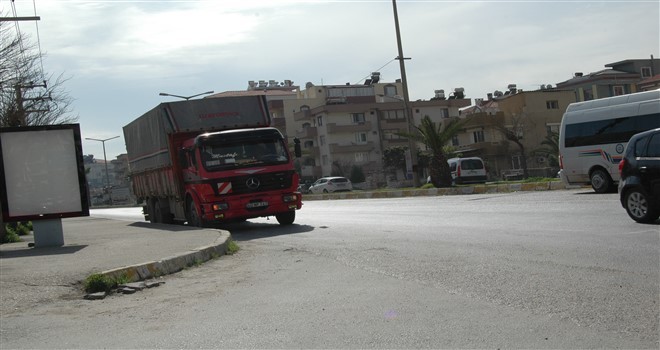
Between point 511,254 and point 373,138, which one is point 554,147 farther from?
point 511,254

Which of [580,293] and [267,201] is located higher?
[267,201]

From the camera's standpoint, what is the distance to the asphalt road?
5664 mm

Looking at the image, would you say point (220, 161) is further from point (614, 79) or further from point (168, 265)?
point (614, 79)

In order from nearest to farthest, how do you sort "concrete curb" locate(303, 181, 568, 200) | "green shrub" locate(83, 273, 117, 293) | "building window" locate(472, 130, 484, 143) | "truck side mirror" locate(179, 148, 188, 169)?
1. "green shrub" locate(83, 273, 117, 293)
2. "truck side mirror" locate(179, 148, 188, 169)
3. "concrete curb" locate(303, 181, 568, 200)
4. "building window" locate(472, 130, 484, 143)

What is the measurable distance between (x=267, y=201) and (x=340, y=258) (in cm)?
711

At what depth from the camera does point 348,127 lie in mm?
78500

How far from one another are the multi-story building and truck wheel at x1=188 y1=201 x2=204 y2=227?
60.9 m

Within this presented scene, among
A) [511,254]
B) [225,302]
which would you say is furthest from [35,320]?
[511,254]

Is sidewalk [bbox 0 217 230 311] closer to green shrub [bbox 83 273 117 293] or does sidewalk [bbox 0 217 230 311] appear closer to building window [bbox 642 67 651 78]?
green shrub [bbox 83 273 117 293]

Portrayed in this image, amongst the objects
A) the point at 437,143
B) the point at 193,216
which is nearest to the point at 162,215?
the point at 193,216

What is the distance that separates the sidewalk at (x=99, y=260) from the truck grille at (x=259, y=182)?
295 centimetres

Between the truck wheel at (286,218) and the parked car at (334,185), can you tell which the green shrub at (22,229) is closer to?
the truck wheel at (286,218)

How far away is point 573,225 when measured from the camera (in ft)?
42.1

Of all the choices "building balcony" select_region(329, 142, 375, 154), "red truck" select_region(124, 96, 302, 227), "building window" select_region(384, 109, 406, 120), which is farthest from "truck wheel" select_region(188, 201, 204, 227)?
"building window" select_region(384, 109, 406, 120)
